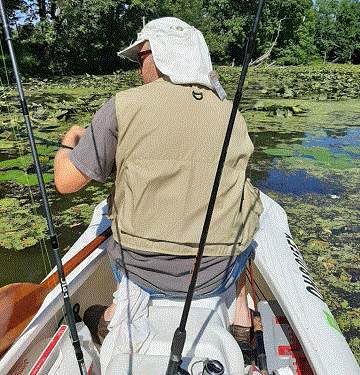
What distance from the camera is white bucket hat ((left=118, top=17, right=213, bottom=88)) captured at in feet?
3.55

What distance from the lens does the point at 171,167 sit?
1050 mm

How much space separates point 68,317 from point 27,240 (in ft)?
6.92

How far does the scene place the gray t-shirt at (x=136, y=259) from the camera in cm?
105

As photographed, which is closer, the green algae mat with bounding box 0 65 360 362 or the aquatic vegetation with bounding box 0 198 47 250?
the green algae mat with bounding box 0 65 360 362

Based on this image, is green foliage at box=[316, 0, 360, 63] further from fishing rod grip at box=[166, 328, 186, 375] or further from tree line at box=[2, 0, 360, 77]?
fishing rod grip at box=[166, 328, 186, 375]

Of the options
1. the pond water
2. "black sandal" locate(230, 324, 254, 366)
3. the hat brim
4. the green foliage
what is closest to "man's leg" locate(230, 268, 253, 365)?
"black sandal" locate(230, 324, 254, 366)

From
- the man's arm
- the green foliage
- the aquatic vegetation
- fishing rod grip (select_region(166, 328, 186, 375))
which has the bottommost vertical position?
the green foliage

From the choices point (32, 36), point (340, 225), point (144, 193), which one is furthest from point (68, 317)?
point (32, 36)

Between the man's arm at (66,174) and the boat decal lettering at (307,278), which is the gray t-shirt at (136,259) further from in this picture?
the boat decal lettering at (307,278)

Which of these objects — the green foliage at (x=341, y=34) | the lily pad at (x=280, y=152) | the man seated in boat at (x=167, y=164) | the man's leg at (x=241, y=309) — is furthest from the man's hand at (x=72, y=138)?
the green foliage at (x=341, y=34)

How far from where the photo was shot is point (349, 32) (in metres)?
35.5

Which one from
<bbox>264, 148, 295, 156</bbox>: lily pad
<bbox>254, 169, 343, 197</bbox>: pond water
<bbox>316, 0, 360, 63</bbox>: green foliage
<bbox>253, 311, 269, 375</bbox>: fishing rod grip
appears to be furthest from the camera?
<bbox>316, 0, 360, 63</bbox>: green foliage

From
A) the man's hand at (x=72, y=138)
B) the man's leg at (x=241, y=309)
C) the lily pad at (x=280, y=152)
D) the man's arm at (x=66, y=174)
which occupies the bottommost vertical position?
the lily pad at (x=280, y=152)

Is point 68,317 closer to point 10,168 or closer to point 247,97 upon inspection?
point 10,168
